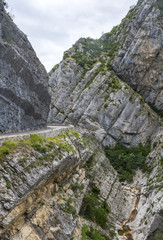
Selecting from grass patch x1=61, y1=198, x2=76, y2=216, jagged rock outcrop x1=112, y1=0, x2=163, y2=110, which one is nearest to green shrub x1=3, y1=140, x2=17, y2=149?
grass patch x1=61, y1=198, x2=76, y2=216

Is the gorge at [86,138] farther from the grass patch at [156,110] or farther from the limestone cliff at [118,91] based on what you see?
the grass patch at [156,110]

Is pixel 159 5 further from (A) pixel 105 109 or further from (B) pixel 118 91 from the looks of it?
(A) pixel 105 109

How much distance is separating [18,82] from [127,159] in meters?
30.2

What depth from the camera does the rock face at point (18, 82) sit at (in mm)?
22062

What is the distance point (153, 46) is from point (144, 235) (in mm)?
44057

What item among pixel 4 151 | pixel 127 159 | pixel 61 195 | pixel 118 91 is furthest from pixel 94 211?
pixel 118 91

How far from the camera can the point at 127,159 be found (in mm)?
43406

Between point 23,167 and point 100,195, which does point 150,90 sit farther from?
point 23,167

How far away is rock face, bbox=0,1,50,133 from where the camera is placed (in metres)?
22.1

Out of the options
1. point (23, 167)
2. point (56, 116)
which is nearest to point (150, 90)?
point (56, 116)

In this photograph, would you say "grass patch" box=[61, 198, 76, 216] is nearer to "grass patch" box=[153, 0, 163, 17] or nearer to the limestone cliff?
the limestone cliff

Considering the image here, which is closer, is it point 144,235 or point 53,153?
point 53,153

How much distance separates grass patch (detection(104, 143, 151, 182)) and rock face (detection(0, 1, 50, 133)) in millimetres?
20438

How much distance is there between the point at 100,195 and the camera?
30.3 meters
